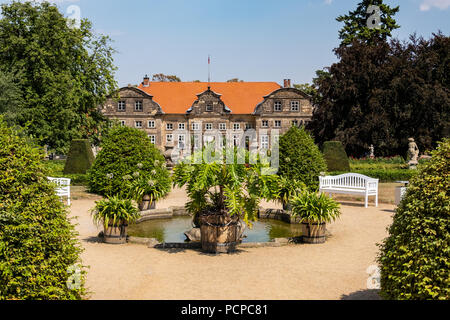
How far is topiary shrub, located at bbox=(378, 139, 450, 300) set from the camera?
4395mm

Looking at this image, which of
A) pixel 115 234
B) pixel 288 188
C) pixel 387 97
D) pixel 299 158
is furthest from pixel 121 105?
pixel 115 234

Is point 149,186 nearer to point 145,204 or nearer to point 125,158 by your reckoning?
point 145,204

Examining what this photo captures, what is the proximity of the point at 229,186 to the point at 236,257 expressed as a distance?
1300 mm

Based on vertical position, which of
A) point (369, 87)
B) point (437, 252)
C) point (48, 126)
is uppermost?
point (369, 87)

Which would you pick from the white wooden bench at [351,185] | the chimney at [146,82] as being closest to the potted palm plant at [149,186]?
the white wooden bench at [351,185]

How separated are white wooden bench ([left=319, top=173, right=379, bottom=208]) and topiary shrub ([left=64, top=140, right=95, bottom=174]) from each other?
Answer: 11136 millimetres

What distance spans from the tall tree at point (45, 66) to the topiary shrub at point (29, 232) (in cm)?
2265

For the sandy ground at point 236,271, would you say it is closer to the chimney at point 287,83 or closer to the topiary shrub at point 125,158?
the topiary shrub at point 125,158

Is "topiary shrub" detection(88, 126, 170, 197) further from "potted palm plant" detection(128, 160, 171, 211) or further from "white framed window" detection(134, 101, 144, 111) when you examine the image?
→ "white framed window" detection(134, 101, 144, 111)

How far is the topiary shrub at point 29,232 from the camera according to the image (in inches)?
169
